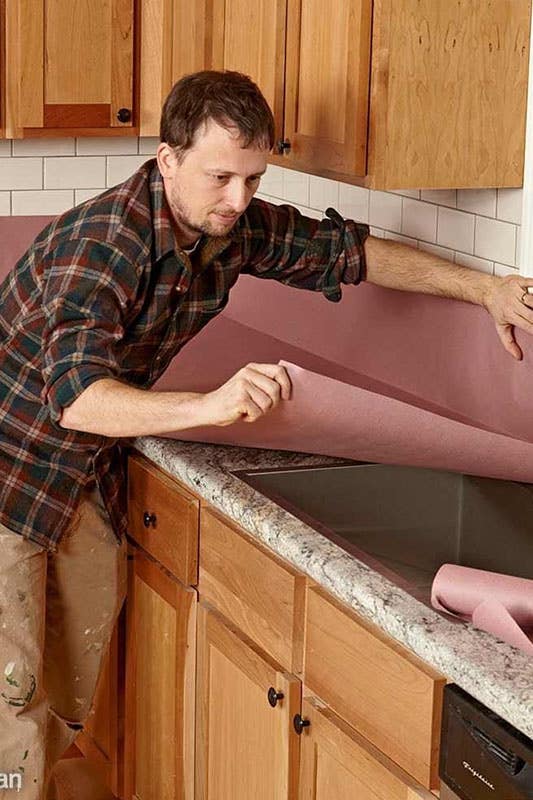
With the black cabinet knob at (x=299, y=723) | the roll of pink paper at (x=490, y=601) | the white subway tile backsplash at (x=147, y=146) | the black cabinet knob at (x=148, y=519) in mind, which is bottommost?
the black cabinet knob at (x=299, y=723)

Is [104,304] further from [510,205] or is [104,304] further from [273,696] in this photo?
[510,205]

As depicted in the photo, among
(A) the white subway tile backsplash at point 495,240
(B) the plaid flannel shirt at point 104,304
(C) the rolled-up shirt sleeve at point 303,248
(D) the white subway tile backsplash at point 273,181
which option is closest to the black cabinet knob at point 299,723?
(B) the plaid flannel shirt at point 104,304

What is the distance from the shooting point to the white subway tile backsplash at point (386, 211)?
3344mm

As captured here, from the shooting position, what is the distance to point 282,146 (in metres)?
3.16

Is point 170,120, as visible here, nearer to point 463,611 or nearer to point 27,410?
point 27,410

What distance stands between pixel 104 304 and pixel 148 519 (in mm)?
670

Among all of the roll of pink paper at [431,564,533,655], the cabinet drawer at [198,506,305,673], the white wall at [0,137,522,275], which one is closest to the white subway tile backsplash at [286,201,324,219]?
the white wall at [0,137,522,275]

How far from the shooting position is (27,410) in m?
2.72

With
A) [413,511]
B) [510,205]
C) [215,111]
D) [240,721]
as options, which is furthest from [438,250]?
[240,721]

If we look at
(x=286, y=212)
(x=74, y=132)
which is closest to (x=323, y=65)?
(x=286, y=212)

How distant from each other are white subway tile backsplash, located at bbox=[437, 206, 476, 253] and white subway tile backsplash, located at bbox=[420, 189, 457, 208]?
0.04 feet

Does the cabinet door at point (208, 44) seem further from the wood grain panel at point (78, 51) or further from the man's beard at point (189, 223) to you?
the man's beard at point (189, 223)

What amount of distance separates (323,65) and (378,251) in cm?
41

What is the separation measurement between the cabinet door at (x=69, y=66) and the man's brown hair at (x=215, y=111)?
1286 millimetres
